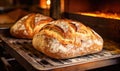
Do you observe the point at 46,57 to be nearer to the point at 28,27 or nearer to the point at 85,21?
the point at 28,27

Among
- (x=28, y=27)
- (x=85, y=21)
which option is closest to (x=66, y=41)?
(x=28, y=27)

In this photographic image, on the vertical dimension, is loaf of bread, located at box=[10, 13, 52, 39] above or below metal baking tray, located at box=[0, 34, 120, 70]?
above

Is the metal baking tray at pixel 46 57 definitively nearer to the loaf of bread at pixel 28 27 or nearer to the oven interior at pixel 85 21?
the oven interior at pixel 85 21

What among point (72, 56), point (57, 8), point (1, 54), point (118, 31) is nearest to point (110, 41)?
point (118, 31)

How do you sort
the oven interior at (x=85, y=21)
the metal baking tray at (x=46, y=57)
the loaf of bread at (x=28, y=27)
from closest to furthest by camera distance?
1. the metal baking tray at (x=46, y=57)
2. the oven interior at (x=85, y=21)
3. the loaf of bread at (x=28, y=27)

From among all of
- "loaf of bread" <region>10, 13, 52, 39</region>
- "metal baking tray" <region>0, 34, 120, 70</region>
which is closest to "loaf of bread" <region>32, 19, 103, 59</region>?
"metal baking tray" <region>0, 34, 120, 70</region>

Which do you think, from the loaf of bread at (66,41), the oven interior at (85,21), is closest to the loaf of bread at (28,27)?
the oven interior at (85,21)

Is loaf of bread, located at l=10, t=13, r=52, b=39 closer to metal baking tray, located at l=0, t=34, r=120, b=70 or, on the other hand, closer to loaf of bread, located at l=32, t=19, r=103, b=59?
metal baking tray, located at l=0, t=34, r=120, b=70
